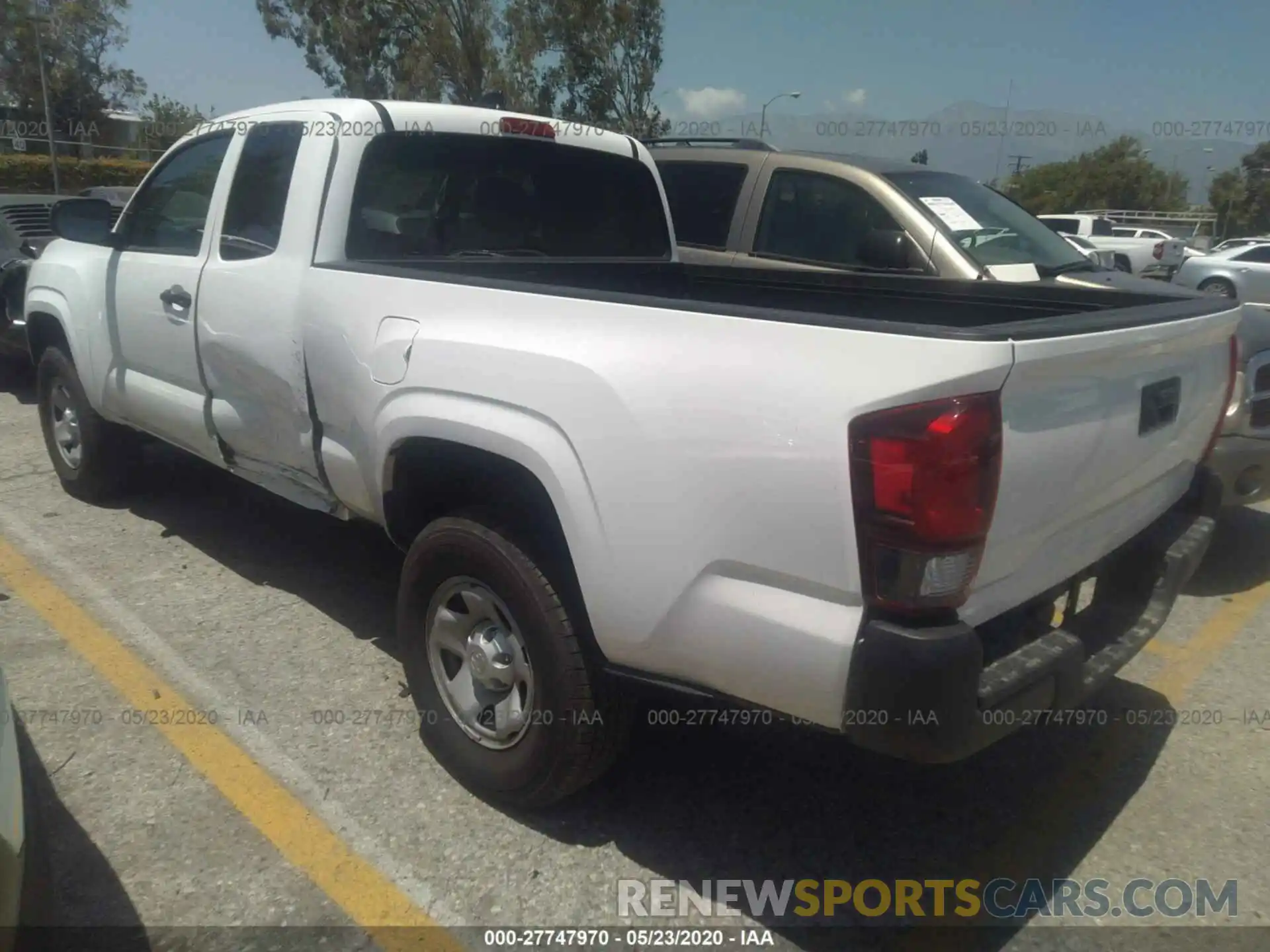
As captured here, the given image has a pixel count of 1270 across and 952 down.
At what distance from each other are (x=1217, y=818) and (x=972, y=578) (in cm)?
164

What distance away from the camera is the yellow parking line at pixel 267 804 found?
8.12ft

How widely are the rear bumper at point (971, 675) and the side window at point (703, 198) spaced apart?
415 cm

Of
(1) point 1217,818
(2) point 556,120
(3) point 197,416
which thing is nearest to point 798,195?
(2) point 556,120

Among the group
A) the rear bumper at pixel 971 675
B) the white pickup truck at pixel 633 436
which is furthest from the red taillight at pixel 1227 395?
the rear bumper at pixel 971 675

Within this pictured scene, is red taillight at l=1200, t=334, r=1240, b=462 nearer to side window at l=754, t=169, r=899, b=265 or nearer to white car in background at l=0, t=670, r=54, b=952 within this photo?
side window at l=754, t=169, r=899, b=265

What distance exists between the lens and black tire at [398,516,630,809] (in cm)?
254

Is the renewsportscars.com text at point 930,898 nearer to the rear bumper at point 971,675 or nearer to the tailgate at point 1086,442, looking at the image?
the rear bumper at point 971,675

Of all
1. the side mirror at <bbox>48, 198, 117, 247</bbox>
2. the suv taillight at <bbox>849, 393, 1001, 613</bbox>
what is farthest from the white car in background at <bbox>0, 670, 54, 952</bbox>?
the side mirror at <bbox>48, 198, 117, 247</bbox>

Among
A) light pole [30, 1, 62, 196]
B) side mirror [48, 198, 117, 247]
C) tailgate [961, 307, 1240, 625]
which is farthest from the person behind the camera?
light pole [30, 1, 62, 196]

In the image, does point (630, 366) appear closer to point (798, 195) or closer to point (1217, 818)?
point (1217, 818)

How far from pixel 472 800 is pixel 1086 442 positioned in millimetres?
1942

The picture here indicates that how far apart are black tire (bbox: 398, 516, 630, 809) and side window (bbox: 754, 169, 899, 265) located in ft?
12.1

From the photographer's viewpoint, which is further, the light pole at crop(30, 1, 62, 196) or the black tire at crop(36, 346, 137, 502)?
the light pole at crop(30, 1, 62, 196)

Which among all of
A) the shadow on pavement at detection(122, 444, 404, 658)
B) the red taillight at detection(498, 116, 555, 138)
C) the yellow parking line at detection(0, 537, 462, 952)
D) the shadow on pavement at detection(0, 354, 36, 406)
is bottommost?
the yellow parking line at detection(0, 537, 462, 952)
